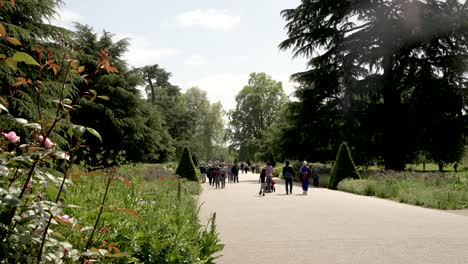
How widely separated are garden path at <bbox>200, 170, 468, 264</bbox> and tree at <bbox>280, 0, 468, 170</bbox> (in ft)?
48.3

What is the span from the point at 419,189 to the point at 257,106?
5345 centimetres

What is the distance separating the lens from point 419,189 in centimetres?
1555

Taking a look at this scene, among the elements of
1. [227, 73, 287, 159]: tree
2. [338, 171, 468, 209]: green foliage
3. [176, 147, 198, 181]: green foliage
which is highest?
[227, 73, 287, 159]: tree

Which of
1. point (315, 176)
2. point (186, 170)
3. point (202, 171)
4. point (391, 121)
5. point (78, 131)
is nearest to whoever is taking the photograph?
point (78, 131)

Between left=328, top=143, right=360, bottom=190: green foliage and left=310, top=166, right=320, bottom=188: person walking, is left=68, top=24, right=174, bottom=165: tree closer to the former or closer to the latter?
left=310, top=166, right=320, bottom=188: person walking

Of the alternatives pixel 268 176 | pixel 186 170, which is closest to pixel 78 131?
pixel 268 176

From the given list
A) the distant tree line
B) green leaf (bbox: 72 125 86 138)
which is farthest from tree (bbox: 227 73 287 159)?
green leaf (bbox: 72 125 86 138)

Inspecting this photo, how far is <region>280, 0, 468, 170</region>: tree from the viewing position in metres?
25.2

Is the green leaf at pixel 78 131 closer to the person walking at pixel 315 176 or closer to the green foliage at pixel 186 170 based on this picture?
the green foliage at pixel 186 170

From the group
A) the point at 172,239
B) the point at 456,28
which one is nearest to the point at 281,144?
the point at 456,28

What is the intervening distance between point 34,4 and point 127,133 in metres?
15.8

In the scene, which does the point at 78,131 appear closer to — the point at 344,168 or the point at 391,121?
the point at 344,168

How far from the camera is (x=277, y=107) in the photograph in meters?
68.7

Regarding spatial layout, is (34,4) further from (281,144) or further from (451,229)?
(281,144)
